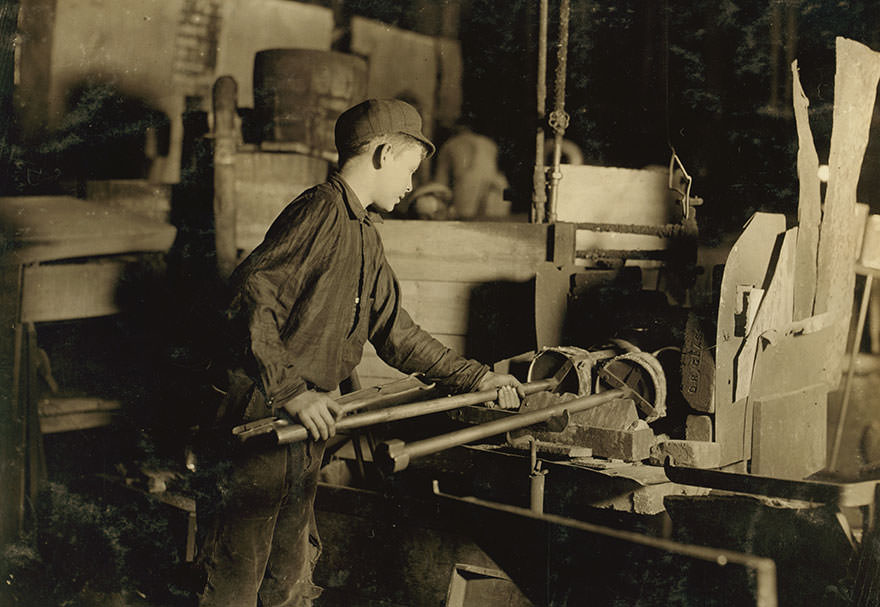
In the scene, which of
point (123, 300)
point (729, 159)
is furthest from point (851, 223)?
point (123, 300)

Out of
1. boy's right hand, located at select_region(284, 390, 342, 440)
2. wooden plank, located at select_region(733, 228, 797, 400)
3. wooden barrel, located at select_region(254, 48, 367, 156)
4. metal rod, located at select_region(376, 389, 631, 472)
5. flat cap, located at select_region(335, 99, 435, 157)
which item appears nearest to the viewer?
metal rod, located at select_region(376, 389, 631, 472)

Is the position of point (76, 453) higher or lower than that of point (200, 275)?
lower

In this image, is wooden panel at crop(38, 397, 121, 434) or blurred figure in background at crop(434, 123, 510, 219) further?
blurred figure in background at crop(434, 123, 510, 219)

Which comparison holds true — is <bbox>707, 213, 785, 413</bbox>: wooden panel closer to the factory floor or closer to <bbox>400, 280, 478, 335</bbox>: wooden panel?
<bbox>400, 280, 478, 335</bbox>: wooden panel

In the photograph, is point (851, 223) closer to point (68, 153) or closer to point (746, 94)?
point (746, 94)

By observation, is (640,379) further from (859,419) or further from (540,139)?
(859,419)

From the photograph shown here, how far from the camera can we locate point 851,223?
424 cm

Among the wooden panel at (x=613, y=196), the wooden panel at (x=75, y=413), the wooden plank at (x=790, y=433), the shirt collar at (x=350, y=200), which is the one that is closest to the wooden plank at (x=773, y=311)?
the wooden plank at (x=790, y=433)

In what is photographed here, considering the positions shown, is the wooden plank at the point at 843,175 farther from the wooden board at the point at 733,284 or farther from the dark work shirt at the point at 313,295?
the dark work shirt at the point at 313,295

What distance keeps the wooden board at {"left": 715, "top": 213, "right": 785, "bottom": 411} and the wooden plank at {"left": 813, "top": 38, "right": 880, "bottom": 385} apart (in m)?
0.80

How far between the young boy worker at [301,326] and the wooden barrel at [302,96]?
8.24 feet

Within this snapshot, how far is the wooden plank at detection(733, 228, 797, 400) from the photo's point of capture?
321 centimetres

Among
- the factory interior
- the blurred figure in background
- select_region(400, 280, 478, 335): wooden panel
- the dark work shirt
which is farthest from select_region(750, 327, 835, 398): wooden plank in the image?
the blurred figure in background

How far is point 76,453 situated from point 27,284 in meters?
1.03
